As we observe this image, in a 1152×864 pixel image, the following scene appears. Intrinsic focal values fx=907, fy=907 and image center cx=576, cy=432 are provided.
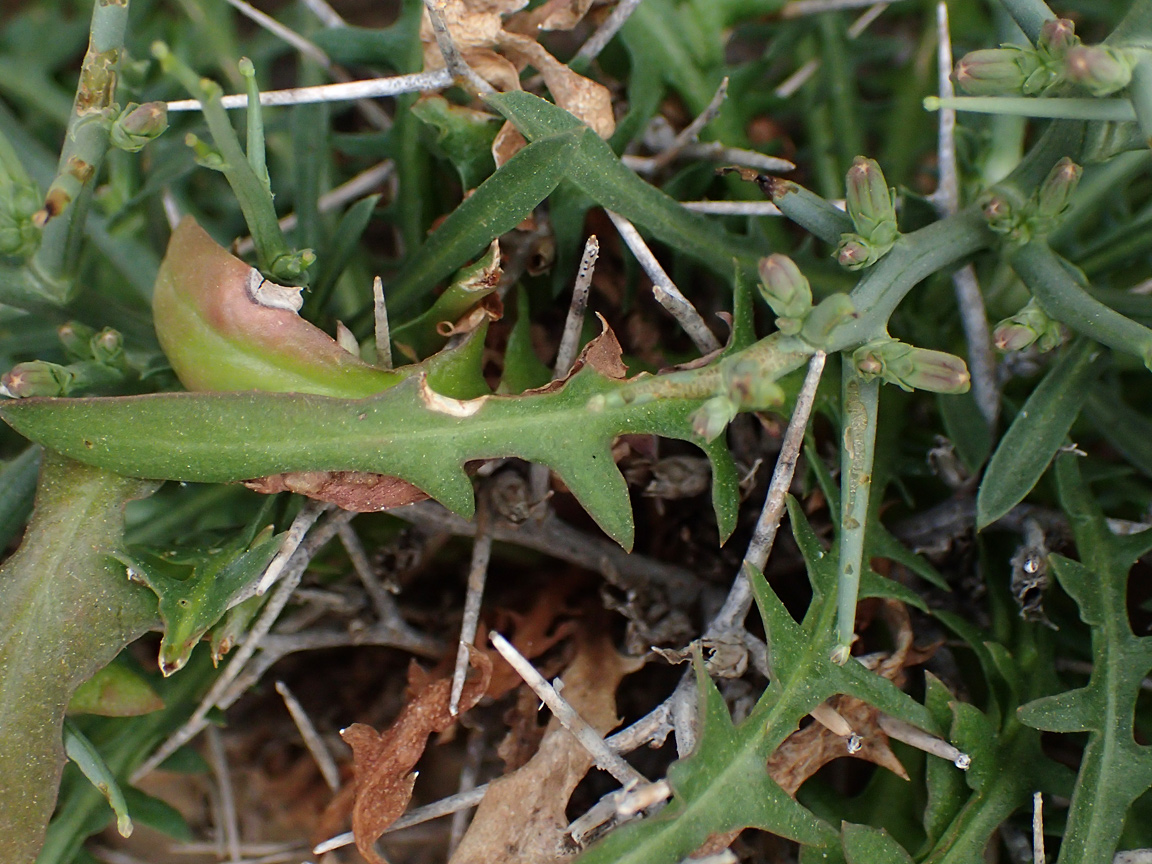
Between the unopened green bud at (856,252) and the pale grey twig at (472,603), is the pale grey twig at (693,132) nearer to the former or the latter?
the unopened green bud at (856,252)

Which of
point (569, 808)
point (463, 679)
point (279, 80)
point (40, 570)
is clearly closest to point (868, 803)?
point (569, 808)

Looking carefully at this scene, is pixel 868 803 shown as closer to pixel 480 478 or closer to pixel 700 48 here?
pixel 480 478

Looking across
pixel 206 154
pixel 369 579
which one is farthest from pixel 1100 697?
pixel 206 154

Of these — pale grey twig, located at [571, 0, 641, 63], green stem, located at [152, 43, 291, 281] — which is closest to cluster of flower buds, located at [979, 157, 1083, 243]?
pale grey twig, located at [571, 0, 641, 63]

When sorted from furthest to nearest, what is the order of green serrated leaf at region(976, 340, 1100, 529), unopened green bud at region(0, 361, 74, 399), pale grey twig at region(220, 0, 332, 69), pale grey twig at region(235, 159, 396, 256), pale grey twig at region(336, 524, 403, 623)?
pale grey twig at region(235, 159, 396, 256), pale grey twig at region(220, 0, 332, 69), pale grey twig at region(336, 524, 403, 623), green serrated leaf at region(976, 340, 1100, 529), unopened green bud at region(0, 361, 74, 399)

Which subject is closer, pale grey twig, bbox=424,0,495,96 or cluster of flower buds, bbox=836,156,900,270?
cluster of flower buds, bbox=836,156,900,270

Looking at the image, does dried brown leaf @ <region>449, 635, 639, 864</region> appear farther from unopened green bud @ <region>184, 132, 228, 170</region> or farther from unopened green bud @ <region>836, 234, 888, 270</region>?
unopened green bud @ <region>184, 132, 228, 170</region>
